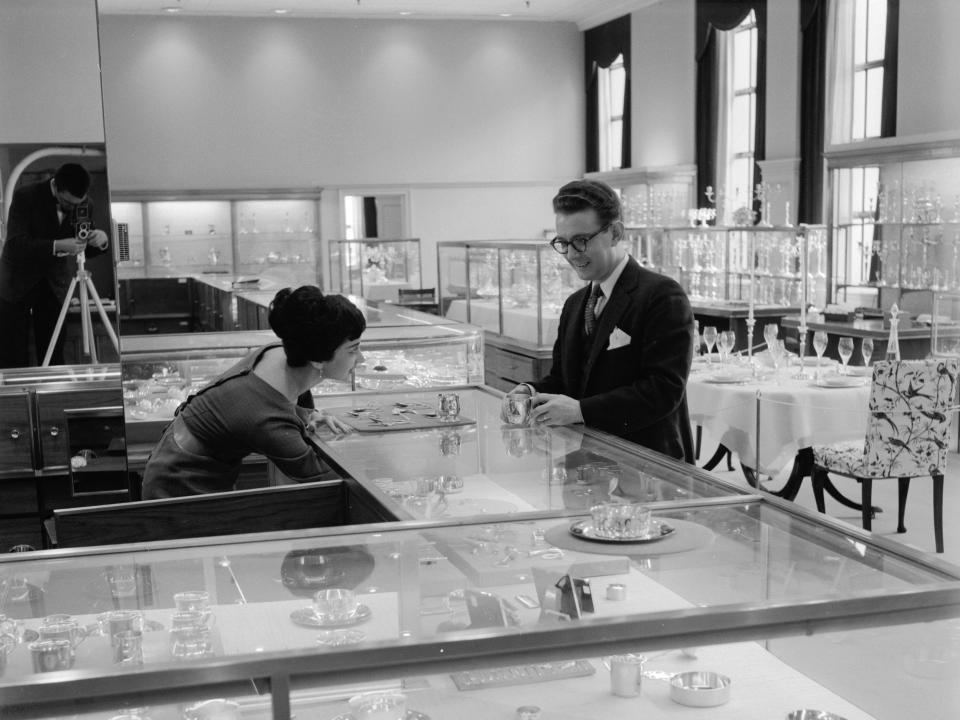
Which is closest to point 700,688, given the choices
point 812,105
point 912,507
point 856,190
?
point 912,507

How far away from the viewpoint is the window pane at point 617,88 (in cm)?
1519

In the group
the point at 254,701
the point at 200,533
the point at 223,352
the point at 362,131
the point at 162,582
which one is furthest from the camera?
the point at 362,131

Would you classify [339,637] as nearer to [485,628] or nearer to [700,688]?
[485,628]

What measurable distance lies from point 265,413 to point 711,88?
35.7 ft

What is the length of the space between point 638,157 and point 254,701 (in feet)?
44.6

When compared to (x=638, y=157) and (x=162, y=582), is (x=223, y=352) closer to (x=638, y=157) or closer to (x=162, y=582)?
(x=162, y=582)

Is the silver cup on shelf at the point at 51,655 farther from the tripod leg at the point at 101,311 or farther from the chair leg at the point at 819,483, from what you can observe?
the chair leg at the point at 819,483

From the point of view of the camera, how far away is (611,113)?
15.6 meters

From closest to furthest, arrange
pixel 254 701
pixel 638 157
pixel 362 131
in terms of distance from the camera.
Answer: pixel 254 701 < pixel 638 157 < pixel 362 131

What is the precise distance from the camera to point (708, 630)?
1.30 m

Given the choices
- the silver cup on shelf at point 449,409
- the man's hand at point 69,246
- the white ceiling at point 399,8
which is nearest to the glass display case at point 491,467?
the silver cup on shelf at point 449,409

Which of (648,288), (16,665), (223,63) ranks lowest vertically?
(16,665)

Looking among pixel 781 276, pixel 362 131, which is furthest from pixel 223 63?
pixel 781 276

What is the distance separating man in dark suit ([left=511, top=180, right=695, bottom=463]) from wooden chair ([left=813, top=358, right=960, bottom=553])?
93.5 inches
